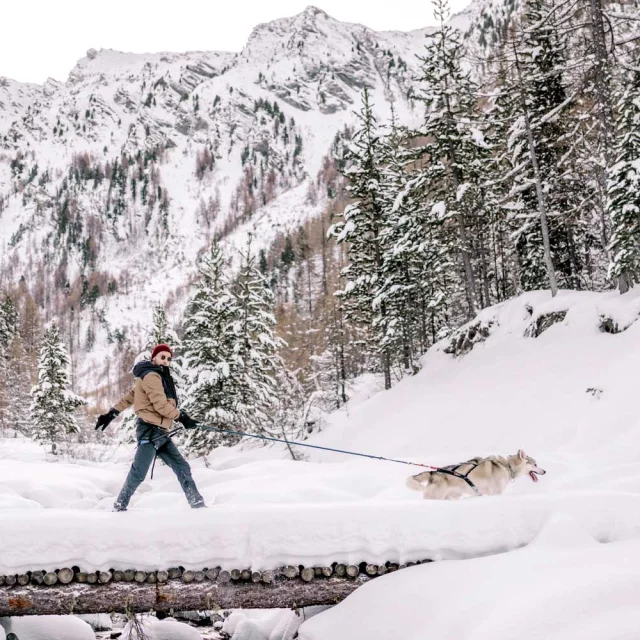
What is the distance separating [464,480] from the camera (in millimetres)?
6469

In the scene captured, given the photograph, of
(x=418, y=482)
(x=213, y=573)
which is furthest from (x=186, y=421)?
(x=418, y=482)

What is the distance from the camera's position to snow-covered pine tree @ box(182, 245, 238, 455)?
65.9 ft

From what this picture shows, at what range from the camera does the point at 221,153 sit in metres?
196

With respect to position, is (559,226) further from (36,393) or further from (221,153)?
(221,153)

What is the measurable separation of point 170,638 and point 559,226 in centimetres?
1877

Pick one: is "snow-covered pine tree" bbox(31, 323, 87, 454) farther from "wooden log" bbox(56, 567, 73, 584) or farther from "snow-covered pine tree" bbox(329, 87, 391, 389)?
"wooden log" bbox(56, 567, 73, 584)

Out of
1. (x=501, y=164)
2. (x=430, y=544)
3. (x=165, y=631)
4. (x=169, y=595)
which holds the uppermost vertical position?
(x=501, y=164)

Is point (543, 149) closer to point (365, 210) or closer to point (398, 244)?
point (398, 244)

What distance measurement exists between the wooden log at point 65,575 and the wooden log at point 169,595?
0.12 meters

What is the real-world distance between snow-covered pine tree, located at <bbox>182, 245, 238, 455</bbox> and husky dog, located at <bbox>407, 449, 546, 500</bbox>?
46.5 ft

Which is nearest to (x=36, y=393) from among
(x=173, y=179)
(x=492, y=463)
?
(x=492, y=463)

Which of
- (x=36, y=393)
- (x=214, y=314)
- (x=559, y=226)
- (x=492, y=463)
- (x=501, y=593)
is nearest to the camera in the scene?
(x=501, y=593)

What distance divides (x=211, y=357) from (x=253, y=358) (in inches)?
69.3

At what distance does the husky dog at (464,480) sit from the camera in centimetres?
645
